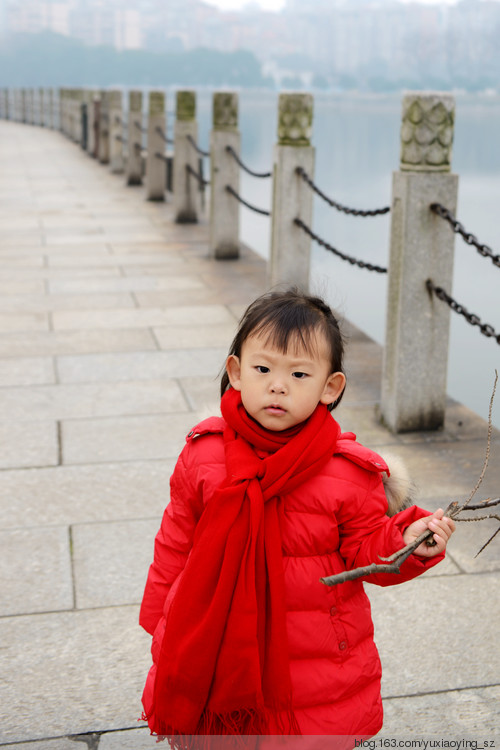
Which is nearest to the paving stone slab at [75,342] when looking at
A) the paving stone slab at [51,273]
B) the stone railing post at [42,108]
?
the paving stone slab at [51,273]

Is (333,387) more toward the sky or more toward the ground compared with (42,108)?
more toward the ground

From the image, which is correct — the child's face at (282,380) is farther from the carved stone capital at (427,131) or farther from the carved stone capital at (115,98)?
the carved stone capital at (115,98)

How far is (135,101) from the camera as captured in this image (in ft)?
48.1

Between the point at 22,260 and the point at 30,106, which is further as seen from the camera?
the point at 30,106

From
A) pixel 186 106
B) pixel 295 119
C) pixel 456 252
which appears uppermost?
pixel 186 106

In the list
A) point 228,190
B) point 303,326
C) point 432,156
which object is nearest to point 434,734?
point 303,326

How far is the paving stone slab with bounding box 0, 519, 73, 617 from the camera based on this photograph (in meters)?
3.09

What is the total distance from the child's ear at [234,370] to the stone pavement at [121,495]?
0.58 ft

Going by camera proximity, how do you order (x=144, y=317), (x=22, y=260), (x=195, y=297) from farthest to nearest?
(x=22, y=260) < (x=195, y=297) < (x=144, y=317)

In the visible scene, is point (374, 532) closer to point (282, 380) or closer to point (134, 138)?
point (282, 380)

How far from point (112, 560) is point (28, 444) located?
4.22 ft

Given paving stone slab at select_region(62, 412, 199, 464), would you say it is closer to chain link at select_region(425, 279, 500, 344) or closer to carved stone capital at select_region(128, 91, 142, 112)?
chain link at select_region(425, 279, 500, 344)

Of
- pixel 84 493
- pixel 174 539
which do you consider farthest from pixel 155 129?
pixel 174 539

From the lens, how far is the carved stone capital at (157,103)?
12.7 metres
